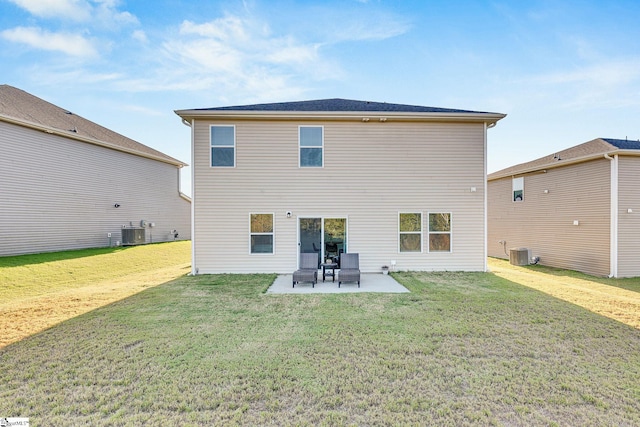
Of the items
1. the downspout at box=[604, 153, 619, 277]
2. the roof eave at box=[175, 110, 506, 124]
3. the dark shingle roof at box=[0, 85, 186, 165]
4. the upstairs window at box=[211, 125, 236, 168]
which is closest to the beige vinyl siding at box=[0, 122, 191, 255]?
Result: the dark shingle roof at box=[0, 85, 186, 165]

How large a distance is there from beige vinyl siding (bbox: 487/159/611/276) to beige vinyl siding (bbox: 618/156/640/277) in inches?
12.3

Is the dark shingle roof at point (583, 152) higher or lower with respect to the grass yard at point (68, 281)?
higher

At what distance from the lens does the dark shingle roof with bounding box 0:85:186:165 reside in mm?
12003

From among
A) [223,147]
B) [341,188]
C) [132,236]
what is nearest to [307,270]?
[341,188]

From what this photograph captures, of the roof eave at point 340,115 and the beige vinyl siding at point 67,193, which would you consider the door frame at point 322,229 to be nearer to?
the roof eave at point 340,115

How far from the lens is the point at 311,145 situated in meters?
9.21

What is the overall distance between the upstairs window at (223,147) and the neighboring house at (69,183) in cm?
918

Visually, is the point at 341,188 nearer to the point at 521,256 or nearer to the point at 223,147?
the point at 223,147

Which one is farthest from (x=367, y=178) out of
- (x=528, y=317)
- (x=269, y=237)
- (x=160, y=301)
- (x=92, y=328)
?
(x=92, y=328)

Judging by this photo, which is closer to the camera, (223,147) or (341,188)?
(223,147)

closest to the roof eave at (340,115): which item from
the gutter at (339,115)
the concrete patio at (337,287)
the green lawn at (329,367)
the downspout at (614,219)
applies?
the gutter at (339,115)

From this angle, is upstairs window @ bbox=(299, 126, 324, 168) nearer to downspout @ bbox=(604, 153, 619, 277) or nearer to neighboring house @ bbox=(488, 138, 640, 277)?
neighboring house @ bbox=(488, 138, 640, 277)

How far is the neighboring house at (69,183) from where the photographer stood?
11414mm

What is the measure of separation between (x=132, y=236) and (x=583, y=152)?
2148 cm
